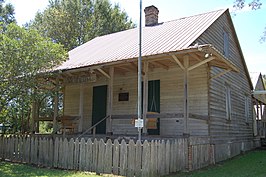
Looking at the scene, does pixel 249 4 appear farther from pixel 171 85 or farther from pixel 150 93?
pixel 150 93

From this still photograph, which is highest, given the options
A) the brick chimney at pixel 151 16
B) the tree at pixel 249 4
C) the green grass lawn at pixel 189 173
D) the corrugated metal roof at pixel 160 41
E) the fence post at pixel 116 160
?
the brick chimney at pixel 151 16

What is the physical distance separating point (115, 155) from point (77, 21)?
26101mm

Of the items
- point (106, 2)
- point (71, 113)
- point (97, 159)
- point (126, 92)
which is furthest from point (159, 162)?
point (106, 2)

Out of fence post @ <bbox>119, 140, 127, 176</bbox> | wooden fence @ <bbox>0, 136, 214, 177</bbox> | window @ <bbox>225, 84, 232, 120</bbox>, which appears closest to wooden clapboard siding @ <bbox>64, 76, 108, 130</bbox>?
wooden fence @ <bbox>0, 136, 214, 177</bbox>

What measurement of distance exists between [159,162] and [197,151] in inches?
93.8

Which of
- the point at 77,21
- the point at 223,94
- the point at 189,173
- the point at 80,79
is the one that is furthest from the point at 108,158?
the point at 77,21

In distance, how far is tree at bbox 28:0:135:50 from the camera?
30.3m

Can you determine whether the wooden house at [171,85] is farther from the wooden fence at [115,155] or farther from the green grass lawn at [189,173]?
the green grass lawn at [189,173]

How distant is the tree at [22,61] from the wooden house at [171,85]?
1.10 m

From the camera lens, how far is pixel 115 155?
26.2 ft

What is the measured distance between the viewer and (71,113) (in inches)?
597

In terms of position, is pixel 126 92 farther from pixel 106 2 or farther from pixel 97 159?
pixel 106 2

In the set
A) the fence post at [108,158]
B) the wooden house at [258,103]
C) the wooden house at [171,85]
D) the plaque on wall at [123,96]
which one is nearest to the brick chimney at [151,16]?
the wooden house at [171,85]

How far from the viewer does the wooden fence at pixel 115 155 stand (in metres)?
7.60
